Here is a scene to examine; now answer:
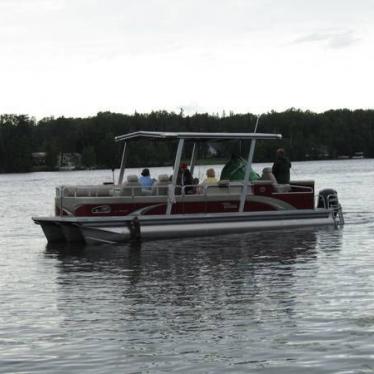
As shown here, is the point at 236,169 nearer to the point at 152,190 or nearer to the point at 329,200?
the point at 152,190

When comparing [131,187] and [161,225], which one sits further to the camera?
[161,225]

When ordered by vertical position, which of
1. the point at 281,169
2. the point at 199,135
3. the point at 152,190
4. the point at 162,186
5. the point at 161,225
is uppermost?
the point at 199,135

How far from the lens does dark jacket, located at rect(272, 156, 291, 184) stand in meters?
22.7

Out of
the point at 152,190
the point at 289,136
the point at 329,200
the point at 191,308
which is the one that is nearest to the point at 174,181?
the point at 152,190

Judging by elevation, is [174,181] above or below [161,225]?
above

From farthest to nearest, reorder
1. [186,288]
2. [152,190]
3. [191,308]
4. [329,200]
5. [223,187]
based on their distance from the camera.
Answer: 1. [329,200]
2. [223,187]
3. [152,190]
4. [186,288]
5. [191,308]

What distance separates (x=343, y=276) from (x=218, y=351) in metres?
5.50

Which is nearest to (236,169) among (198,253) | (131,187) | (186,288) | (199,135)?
(199,135)

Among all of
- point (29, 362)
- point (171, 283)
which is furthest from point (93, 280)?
point (29, 362)

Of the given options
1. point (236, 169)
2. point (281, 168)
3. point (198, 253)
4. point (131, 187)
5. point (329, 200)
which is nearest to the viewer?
point (198, 253)

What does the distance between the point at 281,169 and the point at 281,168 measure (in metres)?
0.03

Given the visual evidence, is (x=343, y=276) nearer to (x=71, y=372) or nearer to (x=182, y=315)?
(x=182, y=315)

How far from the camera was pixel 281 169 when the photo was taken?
22750 mm

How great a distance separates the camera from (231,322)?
35.9ft
